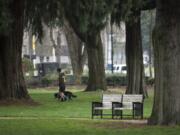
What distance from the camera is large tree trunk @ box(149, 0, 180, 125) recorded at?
18.9 metres

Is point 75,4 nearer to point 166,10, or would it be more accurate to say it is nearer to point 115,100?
point 115,100

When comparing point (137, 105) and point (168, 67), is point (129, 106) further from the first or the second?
point (168, 67)

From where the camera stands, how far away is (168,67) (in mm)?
18984

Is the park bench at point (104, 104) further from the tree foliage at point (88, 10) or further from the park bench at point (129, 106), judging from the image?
the tree foliage at point (88, 10)

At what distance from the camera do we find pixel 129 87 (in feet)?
127

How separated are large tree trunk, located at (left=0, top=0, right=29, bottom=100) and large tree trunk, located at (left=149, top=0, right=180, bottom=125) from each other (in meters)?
13.6

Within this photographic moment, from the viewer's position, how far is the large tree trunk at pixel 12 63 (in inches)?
1238

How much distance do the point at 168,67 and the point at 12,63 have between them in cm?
1405

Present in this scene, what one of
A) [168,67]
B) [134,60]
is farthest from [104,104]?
[134,60]

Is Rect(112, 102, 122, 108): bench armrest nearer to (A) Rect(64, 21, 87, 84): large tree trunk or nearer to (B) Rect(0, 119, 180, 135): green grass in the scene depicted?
(B) Rect(0, 119, 180, 135): green grass

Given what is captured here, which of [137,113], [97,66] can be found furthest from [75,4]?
[97,66]

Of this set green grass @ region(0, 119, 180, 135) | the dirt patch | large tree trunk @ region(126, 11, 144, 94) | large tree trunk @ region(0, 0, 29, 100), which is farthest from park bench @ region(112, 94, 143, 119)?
large tree trunk @ region(126, 11, 144, 94)

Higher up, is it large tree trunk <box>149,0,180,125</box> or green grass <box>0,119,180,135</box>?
large tree trunk <box>149,0,180,125</box>

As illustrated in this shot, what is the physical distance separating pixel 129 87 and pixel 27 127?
20195mm
